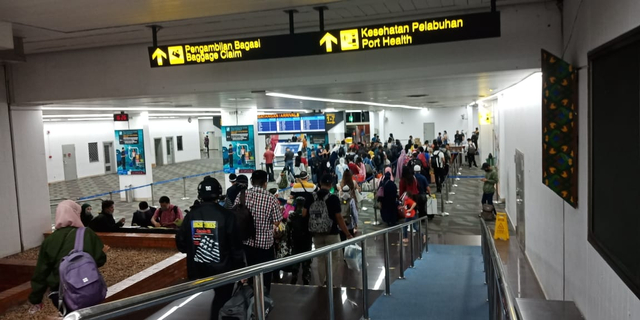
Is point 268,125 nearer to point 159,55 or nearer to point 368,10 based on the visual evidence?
point 159,55

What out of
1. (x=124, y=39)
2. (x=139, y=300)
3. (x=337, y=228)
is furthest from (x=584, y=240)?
(x=124, y=39)

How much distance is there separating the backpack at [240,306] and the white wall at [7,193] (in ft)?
22.1

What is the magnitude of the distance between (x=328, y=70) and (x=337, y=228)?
234 cm

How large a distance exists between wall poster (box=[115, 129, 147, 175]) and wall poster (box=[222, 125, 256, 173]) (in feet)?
14.1

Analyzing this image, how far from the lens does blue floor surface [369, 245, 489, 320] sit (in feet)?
15.3

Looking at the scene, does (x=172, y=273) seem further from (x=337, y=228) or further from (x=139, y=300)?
(x=139, y=300)

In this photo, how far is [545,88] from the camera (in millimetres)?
→ 5352

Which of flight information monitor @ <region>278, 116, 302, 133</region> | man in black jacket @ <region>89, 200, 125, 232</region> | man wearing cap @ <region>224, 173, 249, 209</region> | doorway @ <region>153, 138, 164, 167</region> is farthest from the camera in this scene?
doorway @ <region>153, 138, 164, 167</region>

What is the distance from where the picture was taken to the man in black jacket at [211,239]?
164 inches

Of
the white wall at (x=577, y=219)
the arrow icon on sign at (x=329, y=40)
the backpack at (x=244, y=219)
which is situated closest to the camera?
the white wall at (x=577, y=219)

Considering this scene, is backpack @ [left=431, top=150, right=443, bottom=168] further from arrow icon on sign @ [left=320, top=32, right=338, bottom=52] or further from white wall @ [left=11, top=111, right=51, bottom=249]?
white wall @ [left=11, top=111, right=51, bottom=249]

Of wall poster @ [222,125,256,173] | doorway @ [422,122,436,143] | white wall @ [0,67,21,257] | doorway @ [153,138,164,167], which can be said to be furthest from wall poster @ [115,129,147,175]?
doorway @ [422,122,436,143]

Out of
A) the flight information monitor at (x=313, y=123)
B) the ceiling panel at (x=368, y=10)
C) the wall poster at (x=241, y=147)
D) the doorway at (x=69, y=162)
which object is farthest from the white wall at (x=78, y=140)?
the ceiling panel at (x=368, y=10)

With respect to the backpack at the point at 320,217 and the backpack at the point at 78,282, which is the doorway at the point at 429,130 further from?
the backpack at the point at 78,282
